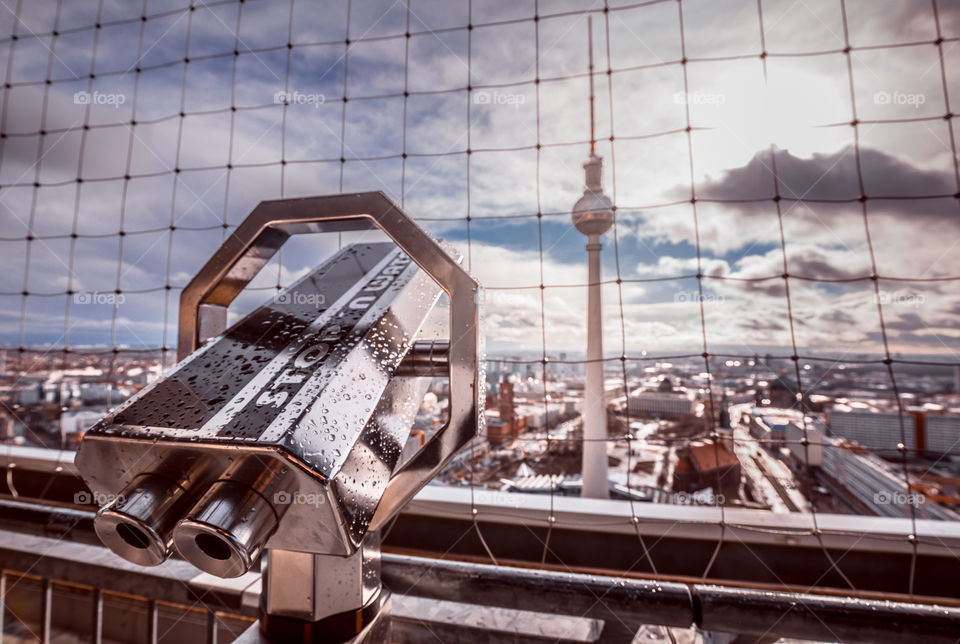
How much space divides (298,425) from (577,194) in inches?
61.3

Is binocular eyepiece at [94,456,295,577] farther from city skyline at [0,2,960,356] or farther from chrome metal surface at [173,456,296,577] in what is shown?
city skyline at [0,2,960,356]

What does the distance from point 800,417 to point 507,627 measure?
1.22m

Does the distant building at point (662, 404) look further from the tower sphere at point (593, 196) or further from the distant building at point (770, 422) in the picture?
the tower sphere at point (593, 196)

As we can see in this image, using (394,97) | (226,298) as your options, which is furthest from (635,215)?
(226,298)

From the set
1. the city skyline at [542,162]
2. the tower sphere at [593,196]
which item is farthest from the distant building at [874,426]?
the tower sphere at [593,196]

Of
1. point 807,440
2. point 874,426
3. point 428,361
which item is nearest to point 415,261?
point 428,361

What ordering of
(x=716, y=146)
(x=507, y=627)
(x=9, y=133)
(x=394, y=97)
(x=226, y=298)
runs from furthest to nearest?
1. (x=9, y=133)
2. (x=394, y=97)
3. (x=716, y=146)
4. (x=507, y=627)
5. (x=226, y=298)

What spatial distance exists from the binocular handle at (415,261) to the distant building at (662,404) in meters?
1.26

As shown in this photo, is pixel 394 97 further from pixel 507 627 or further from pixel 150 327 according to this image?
pixel 507 627

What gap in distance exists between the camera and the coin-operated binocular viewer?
0.86ft

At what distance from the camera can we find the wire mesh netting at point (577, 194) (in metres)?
1.30

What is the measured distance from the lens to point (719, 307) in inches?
53.9

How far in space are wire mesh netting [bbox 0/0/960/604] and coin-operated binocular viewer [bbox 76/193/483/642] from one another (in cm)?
77

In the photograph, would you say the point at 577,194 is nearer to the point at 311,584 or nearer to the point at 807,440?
the point at 807,440
